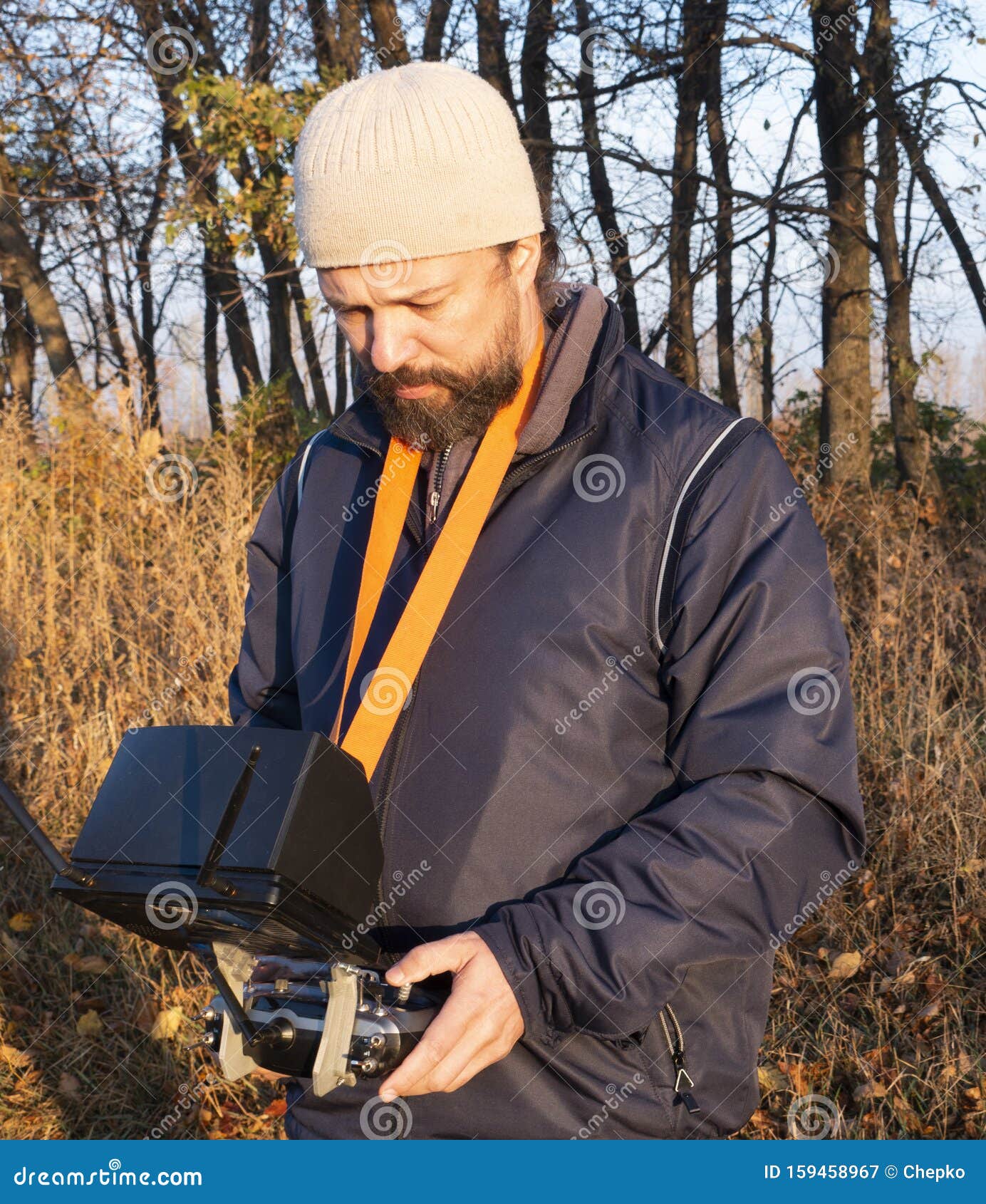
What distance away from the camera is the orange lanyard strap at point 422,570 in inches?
73.4

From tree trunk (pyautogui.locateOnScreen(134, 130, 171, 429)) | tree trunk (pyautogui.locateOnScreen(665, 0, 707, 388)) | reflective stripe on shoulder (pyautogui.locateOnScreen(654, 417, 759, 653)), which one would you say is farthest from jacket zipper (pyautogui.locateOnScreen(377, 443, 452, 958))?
tree trunk (pyautogui.locateOnScreen(665, 0, 707, 388))

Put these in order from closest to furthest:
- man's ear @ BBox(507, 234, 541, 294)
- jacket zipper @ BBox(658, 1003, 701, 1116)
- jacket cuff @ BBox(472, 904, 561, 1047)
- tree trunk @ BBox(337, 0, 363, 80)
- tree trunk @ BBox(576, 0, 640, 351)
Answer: jacket cuff @ BBox(472, 904, 561, 1047)
jacket zipper @ BBox(658, 1003, 701, 1116)
man's ear @ BBox(507, 234, 541, 294)
tree trunk @ BBox(576, 0, 640, 351)
tree trunk @ BBox(337, 0, 363, 80)

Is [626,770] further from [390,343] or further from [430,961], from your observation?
[390,343]

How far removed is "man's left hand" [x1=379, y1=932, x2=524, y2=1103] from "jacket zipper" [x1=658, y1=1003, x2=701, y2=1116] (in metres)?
0.26

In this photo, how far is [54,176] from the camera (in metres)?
12.0

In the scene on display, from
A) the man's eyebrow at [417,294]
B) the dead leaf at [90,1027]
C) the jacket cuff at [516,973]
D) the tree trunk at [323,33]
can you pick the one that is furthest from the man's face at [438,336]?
the tree trunk at [323,33]

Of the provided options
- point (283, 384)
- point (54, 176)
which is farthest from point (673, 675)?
point (54, 176)

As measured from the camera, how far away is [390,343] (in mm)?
2025

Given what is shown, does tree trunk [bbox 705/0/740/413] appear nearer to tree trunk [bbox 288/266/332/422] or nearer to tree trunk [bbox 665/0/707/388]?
tree trunk [bbox 665/0/707/388]

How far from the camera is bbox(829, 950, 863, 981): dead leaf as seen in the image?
14.0ft

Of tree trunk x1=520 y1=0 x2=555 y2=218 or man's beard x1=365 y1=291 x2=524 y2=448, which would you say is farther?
tree trunk x1=520 y1=0 x2=555 y2=218

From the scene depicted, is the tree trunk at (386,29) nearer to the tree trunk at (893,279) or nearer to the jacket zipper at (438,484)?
the tree trunk at (893,279)

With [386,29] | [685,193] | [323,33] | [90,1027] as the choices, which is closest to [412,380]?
[90,1027]

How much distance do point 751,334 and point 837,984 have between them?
683cm
